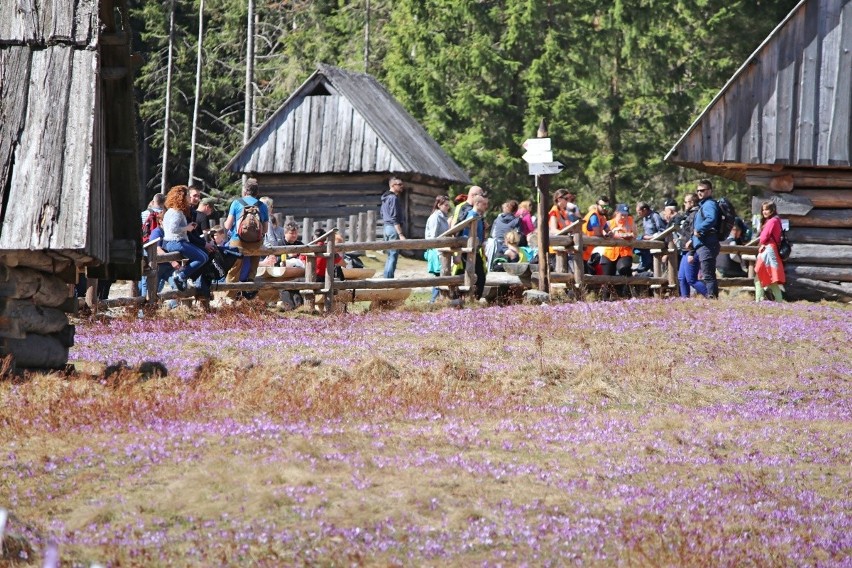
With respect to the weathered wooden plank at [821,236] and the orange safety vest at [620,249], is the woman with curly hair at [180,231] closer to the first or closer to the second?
the orange safety vest at [620,249]

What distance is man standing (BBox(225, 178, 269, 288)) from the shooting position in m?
18.8

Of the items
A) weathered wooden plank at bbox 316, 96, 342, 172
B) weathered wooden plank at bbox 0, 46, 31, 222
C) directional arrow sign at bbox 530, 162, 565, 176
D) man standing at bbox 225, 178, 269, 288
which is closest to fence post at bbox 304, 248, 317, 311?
man standing at bbox 225, 178, 269, 288

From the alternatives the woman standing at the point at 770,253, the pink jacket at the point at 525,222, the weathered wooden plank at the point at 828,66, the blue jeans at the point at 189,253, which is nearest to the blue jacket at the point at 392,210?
the pink jacket at the point at 525,222

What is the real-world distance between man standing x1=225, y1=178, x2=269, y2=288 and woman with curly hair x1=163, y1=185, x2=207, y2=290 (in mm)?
1115

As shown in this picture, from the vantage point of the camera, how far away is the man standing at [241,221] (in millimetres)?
18828

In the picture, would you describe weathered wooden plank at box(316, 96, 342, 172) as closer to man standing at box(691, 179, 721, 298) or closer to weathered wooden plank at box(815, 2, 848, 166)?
weathered wooden plank at box(815, 2, 848, 166)

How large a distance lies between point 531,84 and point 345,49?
10.6 meters

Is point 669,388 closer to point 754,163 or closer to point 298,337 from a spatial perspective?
point 298,337

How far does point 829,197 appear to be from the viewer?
22906mm

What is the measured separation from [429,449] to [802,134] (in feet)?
48.0

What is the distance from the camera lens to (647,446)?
10.5 meters

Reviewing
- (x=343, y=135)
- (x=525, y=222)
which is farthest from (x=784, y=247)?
(x=343, y=135)

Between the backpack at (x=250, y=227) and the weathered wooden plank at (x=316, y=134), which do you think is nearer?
the backpack at (x=250, y=227)

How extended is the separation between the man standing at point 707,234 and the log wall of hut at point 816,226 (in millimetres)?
2194
